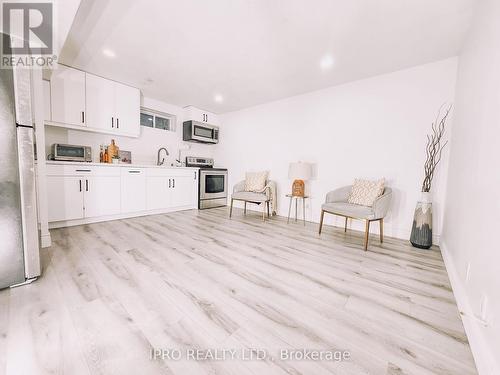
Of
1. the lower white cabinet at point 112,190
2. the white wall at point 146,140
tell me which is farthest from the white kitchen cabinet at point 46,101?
the lower white cabinet at point 112,190

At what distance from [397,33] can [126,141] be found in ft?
13.7

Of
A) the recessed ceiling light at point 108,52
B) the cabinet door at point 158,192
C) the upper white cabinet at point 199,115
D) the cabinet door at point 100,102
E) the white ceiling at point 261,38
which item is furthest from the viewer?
the upper white cabinet at point 199,115

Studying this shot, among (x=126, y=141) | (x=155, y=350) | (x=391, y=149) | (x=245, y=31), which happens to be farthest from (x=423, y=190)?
(x=126, y=141)

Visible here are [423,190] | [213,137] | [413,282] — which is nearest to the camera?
[413,282]

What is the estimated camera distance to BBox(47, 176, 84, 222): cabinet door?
2.57 meters

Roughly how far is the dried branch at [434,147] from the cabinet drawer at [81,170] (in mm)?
4187

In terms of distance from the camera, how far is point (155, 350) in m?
0.92

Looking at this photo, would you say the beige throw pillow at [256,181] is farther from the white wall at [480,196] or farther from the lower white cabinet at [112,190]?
the white wall at [480,196]

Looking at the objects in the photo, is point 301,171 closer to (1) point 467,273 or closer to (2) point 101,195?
(1) point 467,273

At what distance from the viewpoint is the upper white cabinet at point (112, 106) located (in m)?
3.06

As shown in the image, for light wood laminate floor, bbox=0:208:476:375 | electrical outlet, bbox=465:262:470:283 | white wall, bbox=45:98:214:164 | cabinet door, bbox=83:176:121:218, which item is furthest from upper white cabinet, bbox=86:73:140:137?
electrical outlet, bbox=465:262:470:283

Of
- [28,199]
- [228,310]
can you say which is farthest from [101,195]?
[228,310]

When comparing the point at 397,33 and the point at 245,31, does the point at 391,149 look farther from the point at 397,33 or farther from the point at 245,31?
the point at 245,31

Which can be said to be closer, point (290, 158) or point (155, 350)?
point (155, 350)
